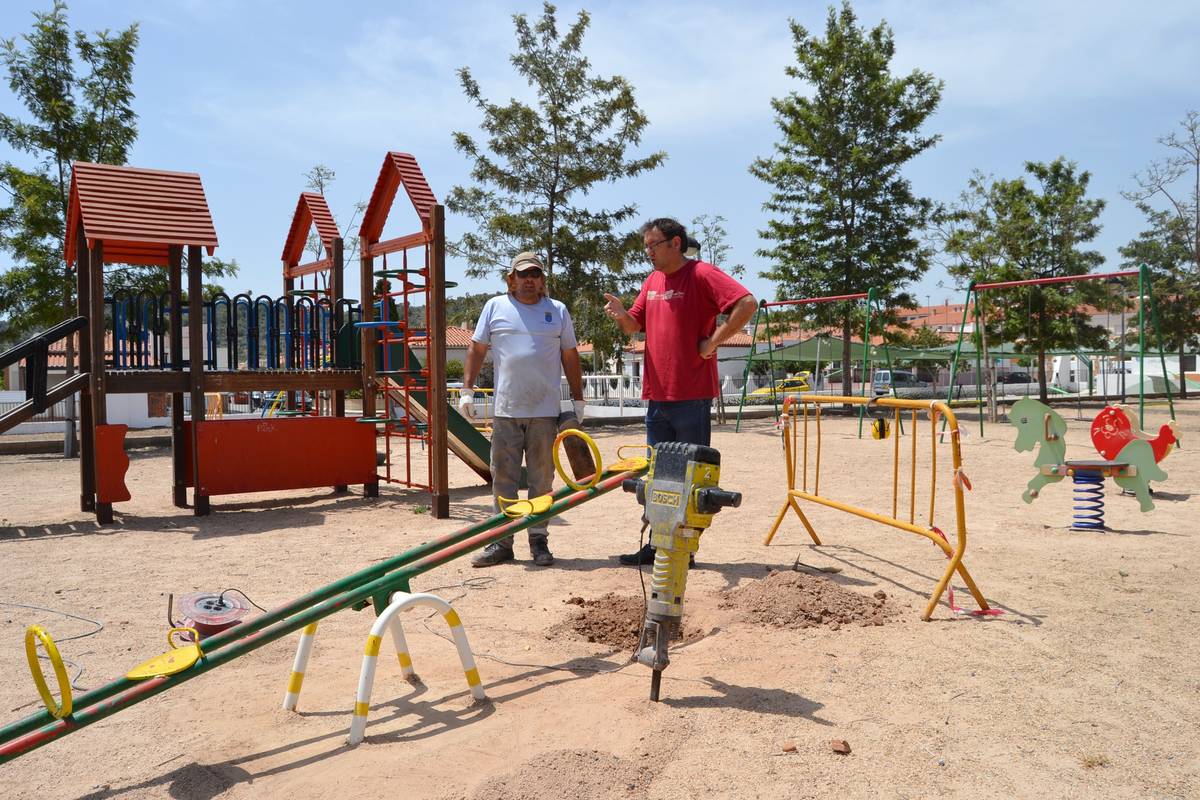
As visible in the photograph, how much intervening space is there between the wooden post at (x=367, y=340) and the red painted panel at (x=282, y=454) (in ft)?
0.60

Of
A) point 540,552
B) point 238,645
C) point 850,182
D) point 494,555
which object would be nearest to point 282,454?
point 494,555

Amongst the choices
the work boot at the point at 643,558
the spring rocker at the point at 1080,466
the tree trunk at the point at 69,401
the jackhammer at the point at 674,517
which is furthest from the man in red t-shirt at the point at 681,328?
the tree trunk at the point at 69,401

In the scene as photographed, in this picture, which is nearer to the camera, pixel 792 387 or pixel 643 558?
pixel 643 558

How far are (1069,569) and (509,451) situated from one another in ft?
11.4

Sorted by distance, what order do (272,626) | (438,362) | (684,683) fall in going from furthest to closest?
1. (438,362)
2. (684,683)
3. (272,626)

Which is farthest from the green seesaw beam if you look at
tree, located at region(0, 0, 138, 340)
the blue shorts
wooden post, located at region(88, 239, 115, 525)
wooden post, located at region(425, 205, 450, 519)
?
tree, located at region(0, 0, 138, 340)

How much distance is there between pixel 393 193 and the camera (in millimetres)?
8617

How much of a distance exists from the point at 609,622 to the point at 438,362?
388 centimetres

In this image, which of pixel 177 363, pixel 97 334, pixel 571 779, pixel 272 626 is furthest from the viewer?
pixel 177 363

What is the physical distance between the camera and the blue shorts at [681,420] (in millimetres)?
4930

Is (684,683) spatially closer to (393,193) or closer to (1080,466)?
(1080,466)

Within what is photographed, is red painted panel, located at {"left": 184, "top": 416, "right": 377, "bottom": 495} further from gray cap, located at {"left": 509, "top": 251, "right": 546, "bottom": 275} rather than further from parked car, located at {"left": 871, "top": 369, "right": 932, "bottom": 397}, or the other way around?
parked car, located at {"left": 871, "top": 369, "right": 932, "bottom": 397}

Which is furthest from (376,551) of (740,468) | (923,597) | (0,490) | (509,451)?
(0,490)

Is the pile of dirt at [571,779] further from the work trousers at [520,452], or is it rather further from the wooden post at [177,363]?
the wooden post at [177,363]
